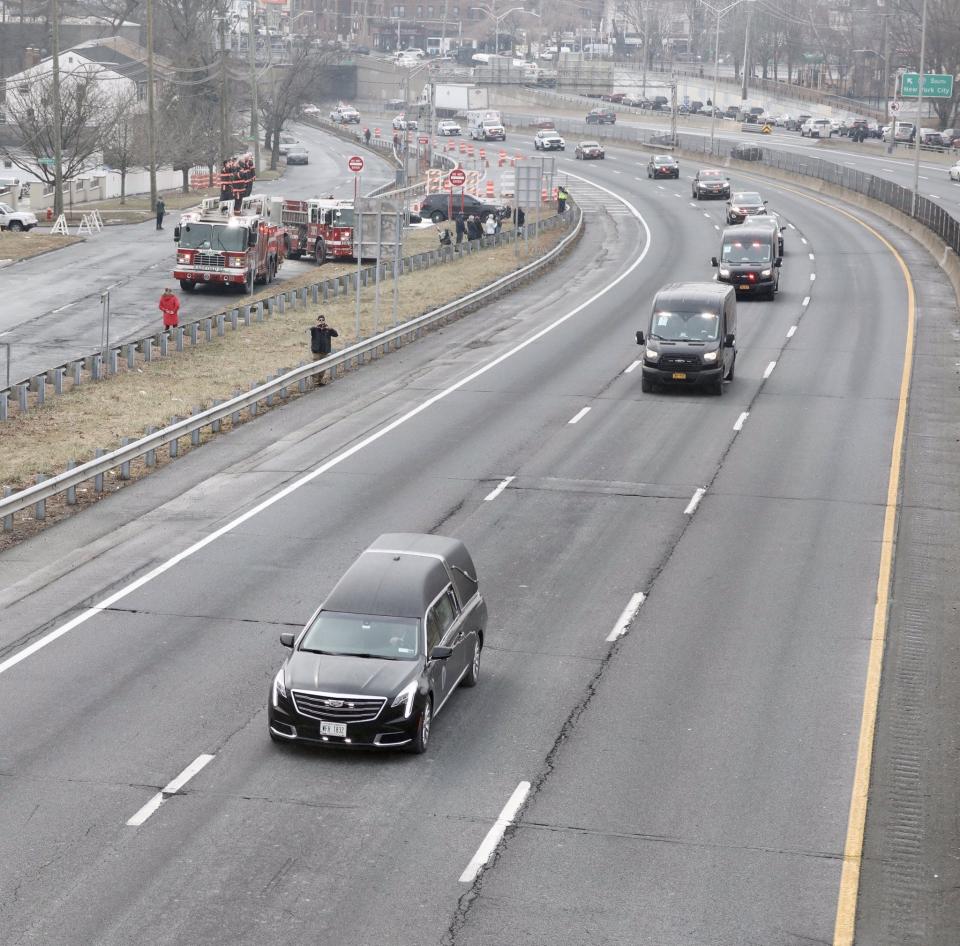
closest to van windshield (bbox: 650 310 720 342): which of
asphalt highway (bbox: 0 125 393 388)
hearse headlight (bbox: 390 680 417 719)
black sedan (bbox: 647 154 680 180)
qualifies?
asphalt highway (bbox: 0 125 393 388)

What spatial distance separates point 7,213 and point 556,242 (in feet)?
82.1

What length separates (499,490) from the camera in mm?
26375

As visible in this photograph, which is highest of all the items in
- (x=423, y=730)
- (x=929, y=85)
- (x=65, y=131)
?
(x=929, y=85)

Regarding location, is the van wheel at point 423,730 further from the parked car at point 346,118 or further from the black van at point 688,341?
the parked car at point 346,118

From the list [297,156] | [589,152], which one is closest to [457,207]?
[589,152]

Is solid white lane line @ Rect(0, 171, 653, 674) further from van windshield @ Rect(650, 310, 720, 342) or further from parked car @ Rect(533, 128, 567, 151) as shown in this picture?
parked car @ Rect(533, 128, 567, 151)

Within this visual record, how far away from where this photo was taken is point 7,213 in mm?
70438

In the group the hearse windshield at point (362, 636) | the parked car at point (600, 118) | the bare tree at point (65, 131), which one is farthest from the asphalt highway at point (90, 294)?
the parked car at point (600, 118)

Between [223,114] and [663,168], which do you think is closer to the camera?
[223,114]

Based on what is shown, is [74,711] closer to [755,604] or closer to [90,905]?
[90,905]

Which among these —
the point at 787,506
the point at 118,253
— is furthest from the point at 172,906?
the point at 118,253

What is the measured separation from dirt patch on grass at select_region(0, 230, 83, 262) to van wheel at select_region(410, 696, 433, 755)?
49.1 meters

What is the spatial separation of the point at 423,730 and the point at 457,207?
64.0 metres

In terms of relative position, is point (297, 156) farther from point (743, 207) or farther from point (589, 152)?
point (743, 207)
